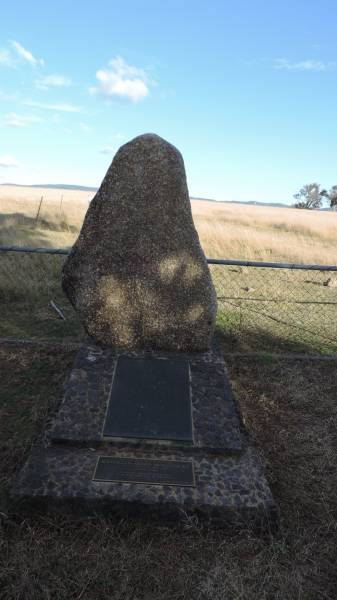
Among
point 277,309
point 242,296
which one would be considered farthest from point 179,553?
point 242,296

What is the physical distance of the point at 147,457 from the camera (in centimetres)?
296

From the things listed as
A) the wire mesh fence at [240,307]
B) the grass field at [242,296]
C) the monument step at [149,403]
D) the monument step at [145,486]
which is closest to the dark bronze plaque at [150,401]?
the monument step at [149,403]

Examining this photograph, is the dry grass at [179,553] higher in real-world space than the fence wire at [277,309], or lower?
lower

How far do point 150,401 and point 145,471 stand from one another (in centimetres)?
62

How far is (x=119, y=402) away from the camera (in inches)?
130

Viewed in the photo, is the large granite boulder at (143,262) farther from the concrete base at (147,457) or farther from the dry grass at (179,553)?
the dry grass at (179,553)

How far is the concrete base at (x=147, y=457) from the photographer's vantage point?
262 centimetres

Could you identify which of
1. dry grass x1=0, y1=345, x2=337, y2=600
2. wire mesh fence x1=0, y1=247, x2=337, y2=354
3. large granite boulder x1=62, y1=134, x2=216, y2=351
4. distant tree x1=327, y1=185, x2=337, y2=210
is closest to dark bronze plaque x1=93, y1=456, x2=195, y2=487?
dry grass x1=0, y1=345, x2=337, y2=600

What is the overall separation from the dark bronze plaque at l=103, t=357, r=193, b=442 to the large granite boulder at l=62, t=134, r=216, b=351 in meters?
0.36

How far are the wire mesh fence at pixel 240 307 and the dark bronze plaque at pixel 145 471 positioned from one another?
9.97 ft

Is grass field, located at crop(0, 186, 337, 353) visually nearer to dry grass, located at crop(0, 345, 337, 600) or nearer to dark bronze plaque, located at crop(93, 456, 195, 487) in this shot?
dry grass, located at crop(0, 345, 337, 600)

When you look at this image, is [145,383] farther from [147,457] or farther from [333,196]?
[333,196]

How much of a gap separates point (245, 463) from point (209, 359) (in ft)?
3.74

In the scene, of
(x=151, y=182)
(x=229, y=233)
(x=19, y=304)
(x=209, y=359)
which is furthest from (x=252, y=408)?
(x=229, y=233)
